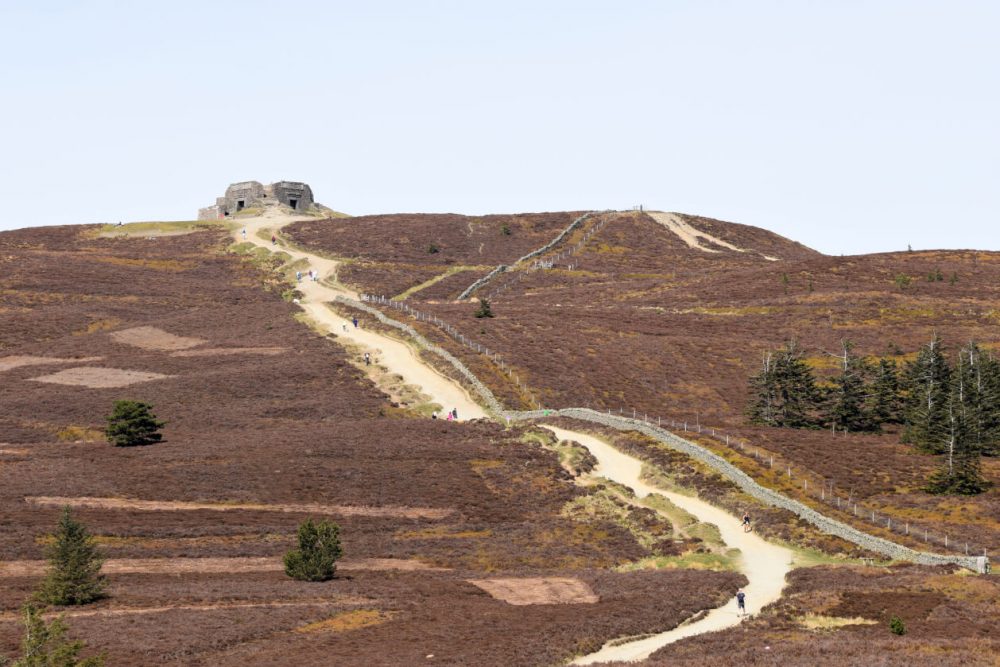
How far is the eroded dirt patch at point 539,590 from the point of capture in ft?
148

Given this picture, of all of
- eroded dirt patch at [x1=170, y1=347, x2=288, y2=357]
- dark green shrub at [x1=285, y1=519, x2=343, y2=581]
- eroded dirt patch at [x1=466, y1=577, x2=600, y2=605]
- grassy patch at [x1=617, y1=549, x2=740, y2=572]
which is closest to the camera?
eroded dirt patch at [x1=466, y1=577, x2=600, y2=605]

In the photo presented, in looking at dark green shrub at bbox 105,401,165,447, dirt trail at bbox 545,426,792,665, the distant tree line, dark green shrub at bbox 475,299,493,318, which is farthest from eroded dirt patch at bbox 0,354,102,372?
the distant tree line

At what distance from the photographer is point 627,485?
6612cm

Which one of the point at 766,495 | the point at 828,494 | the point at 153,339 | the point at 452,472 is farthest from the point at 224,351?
the point at 828,494

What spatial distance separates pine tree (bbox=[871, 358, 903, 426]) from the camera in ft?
300

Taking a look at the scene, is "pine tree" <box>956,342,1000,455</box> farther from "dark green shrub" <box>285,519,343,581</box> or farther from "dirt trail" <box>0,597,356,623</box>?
"dirt trail" <box>0,597,356,623</box>

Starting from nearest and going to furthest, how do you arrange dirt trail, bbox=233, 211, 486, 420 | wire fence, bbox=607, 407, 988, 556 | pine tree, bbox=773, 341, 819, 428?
wire fence, bbox=607, 407, 988, 556, dirt trail, bbox=233, 211, 486, 420, pine tree, bbox=773, 341, 819, 428

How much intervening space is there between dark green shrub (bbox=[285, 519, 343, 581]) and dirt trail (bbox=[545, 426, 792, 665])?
50.8 feet

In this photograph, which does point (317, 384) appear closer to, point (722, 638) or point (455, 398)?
point (455, 398)

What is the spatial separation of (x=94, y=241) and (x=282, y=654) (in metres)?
159

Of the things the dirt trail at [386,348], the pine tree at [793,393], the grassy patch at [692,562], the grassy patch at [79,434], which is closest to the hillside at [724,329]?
the dirt trail at [386,348]

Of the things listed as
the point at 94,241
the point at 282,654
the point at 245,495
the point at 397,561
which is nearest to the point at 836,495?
the point at 397,561

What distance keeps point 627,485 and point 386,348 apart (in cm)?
4122

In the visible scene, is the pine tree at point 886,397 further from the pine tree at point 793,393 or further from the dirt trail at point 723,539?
the dirt trail at point 723,539
